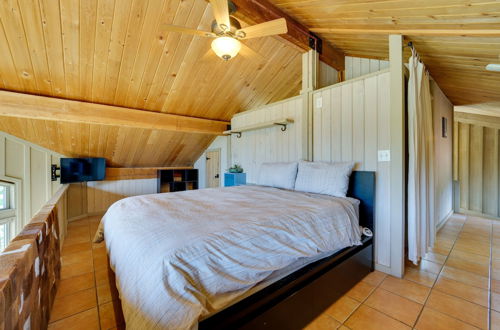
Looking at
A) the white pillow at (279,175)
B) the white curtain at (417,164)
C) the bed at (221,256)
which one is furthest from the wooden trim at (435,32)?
the bed at (221,256)

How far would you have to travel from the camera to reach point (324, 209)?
1.68 metres

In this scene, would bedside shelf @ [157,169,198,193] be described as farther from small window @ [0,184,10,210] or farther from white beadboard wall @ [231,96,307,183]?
small window @ [0,184,10,210]

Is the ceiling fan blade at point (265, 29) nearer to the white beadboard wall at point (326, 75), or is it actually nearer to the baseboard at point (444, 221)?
the white beadboard wall at point (326, 75)

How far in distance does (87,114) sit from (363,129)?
3.70 meters

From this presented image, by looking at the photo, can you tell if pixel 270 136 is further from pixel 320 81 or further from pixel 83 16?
pixel 83 16

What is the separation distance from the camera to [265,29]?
1922 mm

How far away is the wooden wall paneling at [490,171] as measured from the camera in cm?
423

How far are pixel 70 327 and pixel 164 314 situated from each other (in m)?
1.22

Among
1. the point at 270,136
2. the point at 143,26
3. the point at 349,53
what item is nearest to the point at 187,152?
the point at 270,136

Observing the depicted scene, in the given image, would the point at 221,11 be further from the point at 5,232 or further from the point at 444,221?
the point at 5,232

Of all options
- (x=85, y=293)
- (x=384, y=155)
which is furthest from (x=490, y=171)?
(x=85, y=293)

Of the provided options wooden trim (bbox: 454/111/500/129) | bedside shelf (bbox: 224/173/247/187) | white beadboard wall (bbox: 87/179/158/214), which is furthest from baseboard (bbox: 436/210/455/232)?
white beadboard wall (bbox: 87/179/158/214)

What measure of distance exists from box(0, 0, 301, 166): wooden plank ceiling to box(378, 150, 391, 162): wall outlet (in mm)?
1802

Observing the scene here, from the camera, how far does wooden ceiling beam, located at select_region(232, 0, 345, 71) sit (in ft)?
7.27
